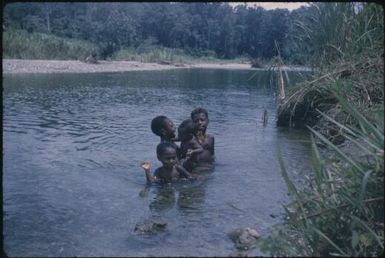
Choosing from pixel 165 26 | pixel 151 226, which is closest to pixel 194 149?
pixel 151 226

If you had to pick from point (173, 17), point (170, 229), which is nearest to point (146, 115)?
point (170, 229)

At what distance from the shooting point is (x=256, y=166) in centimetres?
728

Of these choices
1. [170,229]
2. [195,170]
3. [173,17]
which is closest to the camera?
[170,229]

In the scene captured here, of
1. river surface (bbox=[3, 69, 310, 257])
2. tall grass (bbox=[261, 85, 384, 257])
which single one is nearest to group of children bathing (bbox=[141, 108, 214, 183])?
river surface (bbox=[3, 69, 310, 257])

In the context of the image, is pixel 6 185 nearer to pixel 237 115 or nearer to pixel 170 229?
pixel 170 229

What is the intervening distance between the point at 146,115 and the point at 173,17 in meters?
66.6

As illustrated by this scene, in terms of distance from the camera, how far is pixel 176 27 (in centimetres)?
7438

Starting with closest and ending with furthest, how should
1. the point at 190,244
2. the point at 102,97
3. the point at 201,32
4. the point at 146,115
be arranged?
the point at 190,244, the point at 146,115, the point at 102,97, the point at 201,32

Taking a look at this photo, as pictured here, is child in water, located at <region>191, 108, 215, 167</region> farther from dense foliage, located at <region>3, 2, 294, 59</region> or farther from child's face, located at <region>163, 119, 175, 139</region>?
dense foliage, located at <region>3, 2, 294, 59</region>

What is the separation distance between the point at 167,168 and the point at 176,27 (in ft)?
231

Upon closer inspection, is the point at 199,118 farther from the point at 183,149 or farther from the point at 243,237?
the point at 243,237

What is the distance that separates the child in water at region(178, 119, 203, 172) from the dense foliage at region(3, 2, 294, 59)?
54.2 m

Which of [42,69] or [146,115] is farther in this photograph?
[42,69]

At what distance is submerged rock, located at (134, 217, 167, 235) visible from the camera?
14.3 feet
